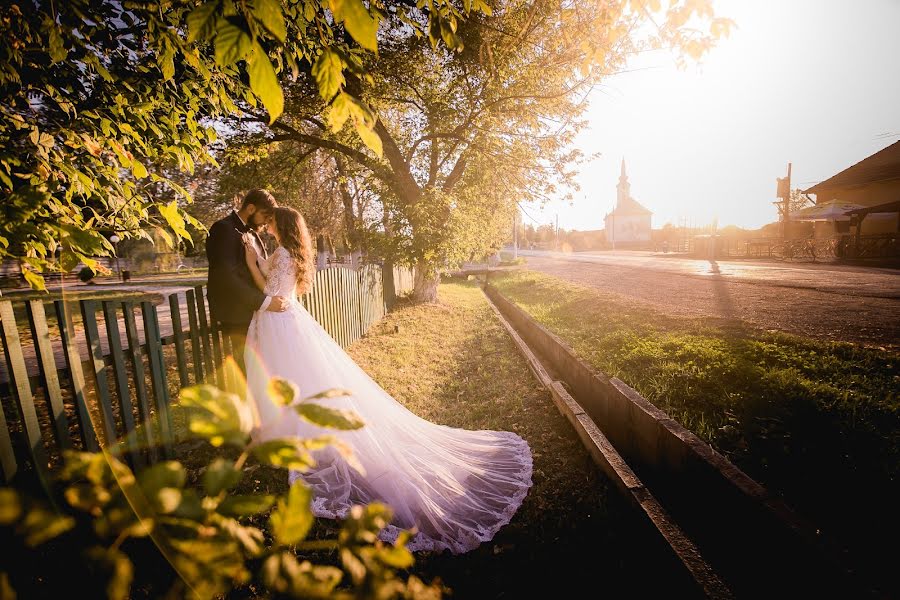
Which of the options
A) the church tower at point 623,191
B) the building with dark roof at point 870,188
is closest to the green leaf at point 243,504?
the building with dark roof at point 870,188

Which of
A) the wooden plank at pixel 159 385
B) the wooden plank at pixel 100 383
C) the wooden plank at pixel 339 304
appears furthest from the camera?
the wooden plank at pixel 339 304

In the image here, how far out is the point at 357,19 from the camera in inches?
42.7

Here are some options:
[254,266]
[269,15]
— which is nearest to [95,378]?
[254,266]

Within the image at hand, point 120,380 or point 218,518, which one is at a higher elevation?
point 218,518

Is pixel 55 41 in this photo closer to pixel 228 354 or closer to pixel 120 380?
pixel 120 380

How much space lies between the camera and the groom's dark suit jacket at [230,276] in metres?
3.46

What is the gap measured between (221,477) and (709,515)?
295cm

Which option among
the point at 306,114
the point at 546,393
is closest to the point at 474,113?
the point at 306,114

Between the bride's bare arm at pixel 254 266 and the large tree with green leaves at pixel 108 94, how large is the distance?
81 cm

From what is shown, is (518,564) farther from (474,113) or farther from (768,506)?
(474,113)

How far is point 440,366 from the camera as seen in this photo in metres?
6.42

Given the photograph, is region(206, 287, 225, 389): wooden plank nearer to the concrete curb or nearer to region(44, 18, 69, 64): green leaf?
region(44, 18, 69, 64): green leaf

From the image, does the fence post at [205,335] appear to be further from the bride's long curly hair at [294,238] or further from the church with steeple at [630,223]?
the church with steeple at [630,223]

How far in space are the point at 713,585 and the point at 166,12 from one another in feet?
16.1
